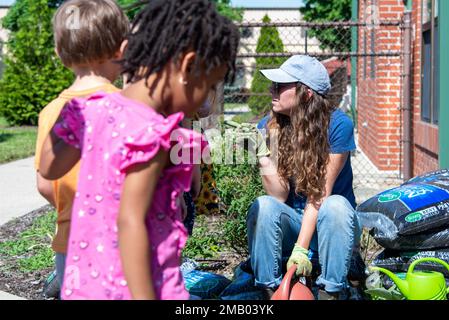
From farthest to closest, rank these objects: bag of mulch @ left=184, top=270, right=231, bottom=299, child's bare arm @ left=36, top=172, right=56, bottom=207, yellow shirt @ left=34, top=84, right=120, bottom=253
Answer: bag of mulch @ left=184, top=270, right=231, bottom=299
child's bare arm @ left=36, top=172, right=56, bottom=207
yellow shirt @ left=34, top=84, right=120, bottom=253

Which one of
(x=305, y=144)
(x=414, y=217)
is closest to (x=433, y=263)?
(x=414, y=217)

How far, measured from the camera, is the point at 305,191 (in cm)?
393

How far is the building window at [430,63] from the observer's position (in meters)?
7.59

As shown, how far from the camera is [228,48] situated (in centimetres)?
231

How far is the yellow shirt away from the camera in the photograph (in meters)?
2.88

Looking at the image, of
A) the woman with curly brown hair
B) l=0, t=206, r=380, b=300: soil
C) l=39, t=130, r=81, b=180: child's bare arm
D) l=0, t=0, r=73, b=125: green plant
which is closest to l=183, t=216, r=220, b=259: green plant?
l=0, t=206, r=380, b=300: soil

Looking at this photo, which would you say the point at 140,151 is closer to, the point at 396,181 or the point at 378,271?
the point at 378,271

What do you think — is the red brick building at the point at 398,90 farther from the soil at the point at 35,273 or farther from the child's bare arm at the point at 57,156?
the child's bare arm at the point at 57,156

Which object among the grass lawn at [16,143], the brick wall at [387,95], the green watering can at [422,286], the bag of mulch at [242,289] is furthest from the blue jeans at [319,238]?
the grass lawn at [16,143]

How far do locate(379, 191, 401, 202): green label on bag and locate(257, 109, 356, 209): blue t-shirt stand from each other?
0.49 meters

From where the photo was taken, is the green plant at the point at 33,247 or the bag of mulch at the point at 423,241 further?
the green plant at the point at 33,247

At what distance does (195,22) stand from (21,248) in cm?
432

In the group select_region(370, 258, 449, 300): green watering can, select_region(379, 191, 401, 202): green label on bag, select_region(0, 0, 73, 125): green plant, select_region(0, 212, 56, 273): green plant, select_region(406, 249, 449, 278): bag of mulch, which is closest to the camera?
select_region(370, 258, 449, 300): green watering can

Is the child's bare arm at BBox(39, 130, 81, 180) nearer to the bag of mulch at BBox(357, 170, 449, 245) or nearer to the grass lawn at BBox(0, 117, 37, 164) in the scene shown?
the bag of mulch at BBox(357, 170, 449, 245)
